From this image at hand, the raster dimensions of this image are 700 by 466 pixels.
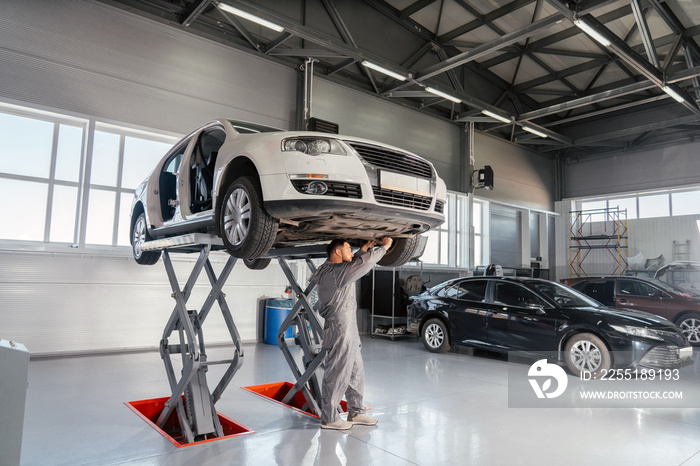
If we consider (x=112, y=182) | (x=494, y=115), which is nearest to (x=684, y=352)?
(x=494, y=115)

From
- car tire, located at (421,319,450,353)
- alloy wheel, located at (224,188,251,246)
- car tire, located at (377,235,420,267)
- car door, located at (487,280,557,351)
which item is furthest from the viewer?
car tire, located at (421,319,450,353)

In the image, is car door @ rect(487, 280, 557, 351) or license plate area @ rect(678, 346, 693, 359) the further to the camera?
car door @ rect(487, 280, 557, 351)

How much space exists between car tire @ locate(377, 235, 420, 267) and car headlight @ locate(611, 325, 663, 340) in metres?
3.49

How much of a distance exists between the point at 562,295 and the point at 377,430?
4.16 meters

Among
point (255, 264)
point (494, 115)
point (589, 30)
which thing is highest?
point (589, 30)

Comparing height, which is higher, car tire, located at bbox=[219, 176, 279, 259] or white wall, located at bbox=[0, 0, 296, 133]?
white wall, located at bbox=[0, 0, 296, 133]

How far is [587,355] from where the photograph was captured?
609cm

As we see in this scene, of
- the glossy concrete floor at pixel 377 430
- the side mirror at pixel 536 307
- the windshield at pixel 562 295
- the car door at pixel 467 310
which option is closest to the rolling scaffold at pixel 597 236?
the windshield at pixel 562 295

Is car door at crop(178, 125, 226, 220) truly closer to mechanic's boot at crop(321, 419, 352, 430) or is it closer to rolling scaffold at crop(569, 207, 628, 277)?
mechanic's boot at crop(321, 419, 352, 430)

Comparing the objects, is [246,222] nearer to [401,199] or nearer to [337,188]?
[337,188]

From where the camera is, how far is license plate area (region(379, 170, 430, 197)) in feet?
10.4

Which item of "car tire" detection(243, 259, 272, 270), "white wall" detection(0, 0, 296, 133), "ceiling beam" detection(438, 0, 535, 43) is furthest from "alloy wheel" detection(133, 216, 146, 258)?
"ceiling beam" detection(438, 0, 535, 43)

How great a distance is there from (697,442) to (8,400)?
4826 millimetres

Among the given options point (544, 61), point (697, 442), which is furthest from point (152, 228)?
point (544, 61)
